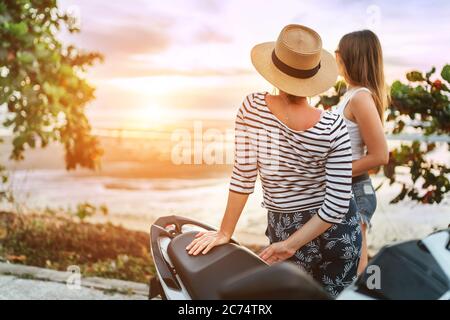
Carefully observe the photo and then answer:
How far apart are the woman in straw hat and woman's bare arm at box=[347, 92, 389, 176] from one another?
23.5 inches

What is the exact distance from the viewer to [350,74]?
2967 mm

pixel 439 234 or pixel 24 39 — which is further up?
pixel 24 39

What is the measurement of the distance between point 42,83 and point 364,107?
10.0ft

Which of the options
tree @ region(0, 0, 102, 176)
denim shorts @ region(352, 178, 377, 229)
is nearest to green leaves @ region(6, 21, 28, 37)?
tree @ region(0, 0, 102, 176)

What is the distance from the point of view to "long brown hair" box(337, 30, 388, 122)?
2.91m

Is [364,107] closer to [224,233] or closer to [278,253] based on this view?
[278,253]

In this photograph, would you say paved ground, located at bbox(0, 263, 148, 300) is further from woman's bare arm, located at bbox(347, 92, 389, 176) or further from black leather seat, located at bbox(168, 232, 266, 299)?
black leather seat, located at bbox(168, 232, 266, 299)

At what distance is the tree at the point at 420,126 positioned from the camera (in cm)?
399

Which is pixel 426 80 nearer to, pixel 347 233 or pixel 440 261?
pixel 347 233

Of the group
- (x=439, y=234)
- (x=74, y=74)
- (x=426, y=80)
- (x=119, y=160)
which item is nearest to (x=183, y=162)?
(x=119, y=160)

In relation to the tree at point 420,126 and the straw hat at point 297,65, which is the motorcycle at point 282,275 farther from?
the tree at point 420,126

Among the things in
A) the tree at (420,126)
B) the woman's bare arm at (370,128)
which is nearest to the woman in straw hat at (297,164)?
the woman's bare arm at (370,128)

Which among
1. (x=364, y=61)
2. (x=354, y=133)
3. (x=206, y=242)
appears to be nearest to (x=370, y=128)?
(x=354, y=133)
